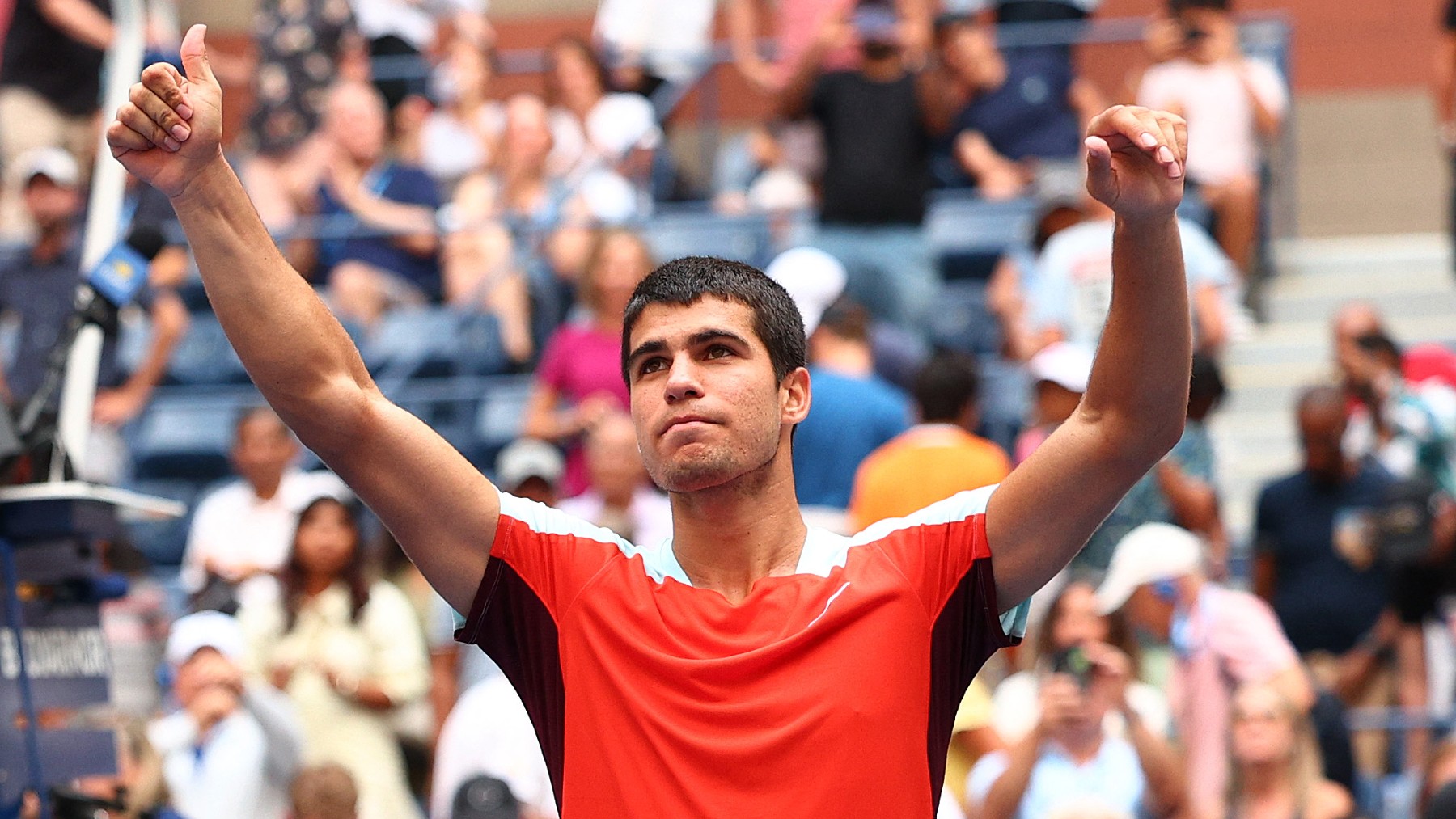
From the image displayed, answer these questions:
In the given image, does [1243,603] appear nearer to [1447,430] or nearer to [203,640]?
[1447,430]

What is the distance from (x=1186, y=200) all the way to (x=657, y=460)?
7.13 meters

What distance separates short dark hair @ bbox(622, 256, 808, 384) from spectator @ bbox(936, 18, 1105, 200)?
7.04m

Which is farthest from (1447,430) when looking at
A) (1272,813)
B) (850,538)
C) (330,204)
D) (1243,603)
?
(330,204)

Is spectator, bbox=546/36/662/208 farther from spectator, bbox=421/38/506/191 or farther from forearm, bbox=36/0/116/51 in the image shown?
forearm, bbox=36/0/116/51

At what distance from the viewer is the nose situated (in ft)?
9.84

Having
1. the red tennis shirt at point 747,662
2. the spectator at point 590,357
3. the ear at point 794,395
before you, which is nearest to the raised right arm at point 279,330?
the red tennis shirt at point 747,662

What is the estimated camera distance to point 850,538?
3199mm

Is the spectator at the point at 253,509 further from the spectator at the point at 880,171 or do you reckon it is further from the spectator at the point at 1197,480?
the spectator at the point at 1197,480

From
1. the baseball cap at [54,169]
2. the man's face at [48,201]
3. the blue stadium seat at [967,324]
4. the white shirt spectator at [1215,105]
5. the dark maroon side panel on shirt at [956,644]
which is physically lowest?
the dark maroon side panel on shirt at [956,644]

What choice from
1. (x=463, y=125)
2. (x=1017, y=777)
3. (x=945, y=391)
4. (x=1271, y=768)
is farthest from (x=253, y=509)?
(x=1271, y=768)

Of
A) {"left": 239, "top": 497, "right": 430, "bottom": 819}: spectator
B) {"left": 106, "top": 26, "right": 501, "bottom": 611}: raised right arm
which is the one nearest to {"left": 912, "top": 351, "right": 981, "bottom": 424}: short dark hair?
{"left": 239, "top": 497, "right": 430, "bottom": 819}: spectator

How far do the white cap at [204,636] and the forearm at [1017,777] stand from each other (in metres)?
2.38

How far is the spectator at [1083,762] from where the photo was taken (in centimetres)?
534

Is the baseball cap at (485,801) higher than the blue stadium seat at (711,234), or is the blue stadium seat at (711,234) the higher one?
the blue stadium seat at (711,234)
